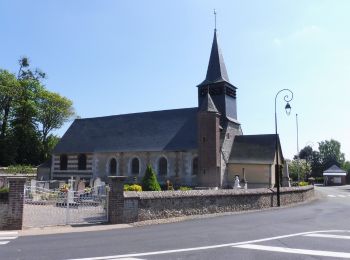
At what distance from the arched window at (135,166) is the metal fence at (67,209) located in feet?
59.5

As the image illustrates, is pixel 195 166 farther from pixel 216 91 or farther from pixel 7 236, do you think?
pixel 7 236

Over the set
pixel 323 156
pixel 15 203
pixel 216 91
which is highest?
pixel 216 91

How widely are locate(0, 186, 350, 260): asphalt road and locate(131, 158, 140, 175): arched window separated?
23.9m

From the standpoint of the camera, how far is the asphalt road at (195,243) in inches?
328

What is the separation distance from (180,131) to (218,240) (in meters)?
26.6

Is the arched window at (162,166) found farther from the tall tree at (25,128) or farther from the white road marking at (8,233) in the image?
the tall tree at (25,128)

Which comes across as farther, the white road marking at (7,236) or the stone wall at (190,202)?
the stone wall at (190,202)

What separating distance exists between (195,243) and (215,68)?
30325mm

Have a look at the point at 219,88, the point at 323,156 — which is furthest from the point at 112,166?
the point at 323,156

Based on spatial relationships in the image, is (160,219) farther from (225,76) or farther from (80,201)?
(225,76)

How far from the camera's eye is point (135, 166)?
38.1 m

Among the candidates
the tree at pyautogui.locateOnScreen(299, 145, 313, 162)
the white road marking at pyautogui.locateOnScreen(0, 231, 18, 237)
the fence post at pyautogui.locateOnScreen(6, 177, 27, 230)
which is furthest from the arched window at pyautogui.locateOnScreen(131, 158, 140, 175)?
the tree at pyautogui.locateOnScreen(299, 145, 313, 162)

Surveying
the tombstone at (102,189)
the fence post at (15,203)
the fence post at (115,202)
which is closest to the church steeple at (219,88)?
the tombstone at (102,189)

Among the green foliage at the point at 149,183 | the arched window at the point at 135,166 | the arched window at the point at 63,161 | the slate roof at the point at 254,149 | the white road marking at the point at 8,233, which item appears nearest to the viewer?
the white road marking at the point at 8,233
